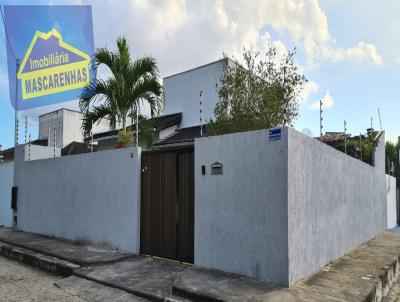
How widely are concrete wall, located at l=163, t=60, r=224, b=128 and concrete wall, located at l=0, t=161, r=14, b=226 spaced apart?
7.49 metres

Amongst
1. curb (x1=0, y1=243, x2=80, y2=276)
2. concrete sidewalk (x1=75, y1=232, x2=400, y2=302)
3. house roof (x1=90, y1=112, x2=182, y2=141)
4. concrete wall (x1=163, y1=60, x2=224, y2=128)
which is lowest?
curb (x1=0, y1=243, x2=80, y2=276)

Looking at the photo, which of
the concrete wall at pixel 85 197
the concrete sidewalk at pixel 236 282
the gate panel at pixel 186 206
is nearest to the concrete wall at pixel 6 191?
the concrete wall at pixel 85 197

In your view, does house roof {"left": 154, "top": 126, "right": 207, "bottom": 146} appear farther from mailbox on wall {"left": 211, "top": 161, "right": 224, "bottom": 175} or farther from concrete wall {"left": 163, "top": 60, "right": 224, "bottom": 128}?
mailbox on wall {"left": 211, "top": 161, "right": 224, "bottom": 175}

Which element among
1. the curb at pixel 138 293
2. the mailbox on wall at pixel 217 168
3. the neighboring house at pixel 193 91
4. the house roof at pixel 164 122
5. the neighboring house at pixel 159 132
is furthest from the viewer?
the neighboring house at pixel 193 91

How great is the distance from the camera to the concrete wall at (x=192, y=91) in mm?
15727

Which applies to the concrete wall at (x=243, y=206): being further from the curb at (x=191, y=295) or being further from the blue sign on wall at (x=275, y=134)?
the curb at (x=191, y=295)

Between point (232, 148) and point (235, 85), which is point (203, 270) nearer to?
point (232, 148)

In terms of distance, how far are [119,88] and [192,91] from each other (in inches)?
315

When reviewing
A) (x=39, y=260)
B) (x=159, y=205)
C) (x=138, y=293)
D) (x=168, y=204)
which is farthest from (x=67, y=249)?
(x=138, y=293)

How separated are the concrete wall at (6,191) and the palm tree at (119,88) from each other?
4747mm

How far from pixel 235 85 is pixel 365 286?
4.75 metres

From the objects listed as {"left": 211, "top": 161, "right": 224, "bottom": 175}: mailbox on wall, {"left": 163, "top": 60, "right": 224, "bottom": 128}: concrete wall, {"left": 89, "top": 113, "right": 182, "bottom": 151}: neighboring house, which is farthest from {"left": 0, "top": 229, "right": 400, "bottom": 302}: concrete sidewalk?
{"left": 163, "top": 60, "right": 224, "bottom": 128}: concrete wall

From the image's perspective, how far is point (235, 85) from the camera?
8055 millimetres

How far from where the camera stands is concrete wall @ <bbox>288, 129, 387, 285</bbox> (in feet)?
17.4
